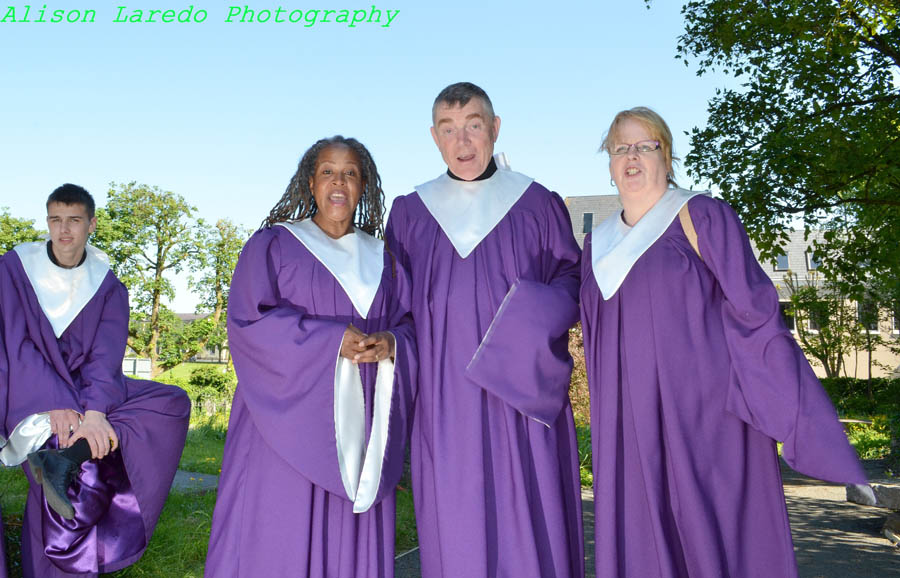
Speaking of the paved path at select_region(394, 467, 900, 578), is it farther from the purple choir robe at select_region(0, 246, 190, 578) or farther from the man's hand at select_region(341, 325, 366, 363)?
the man's hand at select_region(341, 325, 366, 363)

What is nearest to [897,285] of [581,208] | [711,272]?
[711,272]

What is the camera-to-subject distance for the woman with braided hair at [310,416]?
3084mm

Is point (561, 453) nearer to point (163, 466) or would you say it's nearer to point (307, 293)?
point (307, 293)

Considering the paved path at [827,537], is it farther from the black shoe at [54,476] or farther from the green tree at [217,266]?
the green tree at [217,266]

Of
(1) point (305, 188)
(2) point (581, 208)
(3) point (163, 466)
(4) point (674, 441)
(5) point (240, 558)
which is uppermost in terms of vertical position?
(2) point (581, 208)

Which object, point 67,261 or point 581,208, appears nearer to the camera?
point 67,261

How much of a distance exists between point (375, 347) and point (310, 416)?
376 millimetres

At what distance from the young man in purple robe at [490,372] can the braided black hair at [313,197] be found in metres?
0.30

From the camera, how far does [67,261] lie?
3975 mm

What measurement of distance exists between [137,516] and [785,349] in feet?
10.3

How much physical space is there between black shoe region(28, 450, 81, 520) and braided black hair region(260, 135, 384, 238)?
1.40 metres

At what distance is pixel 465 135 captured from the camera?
11.3 ft

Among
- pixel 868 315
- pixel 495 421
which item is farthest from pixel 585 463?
pixel 868 315

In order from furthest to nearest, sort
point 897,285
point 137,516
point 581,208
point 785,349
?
1. point 581,208
2. point 897,285
3. point 137,516
4. point 785,349
